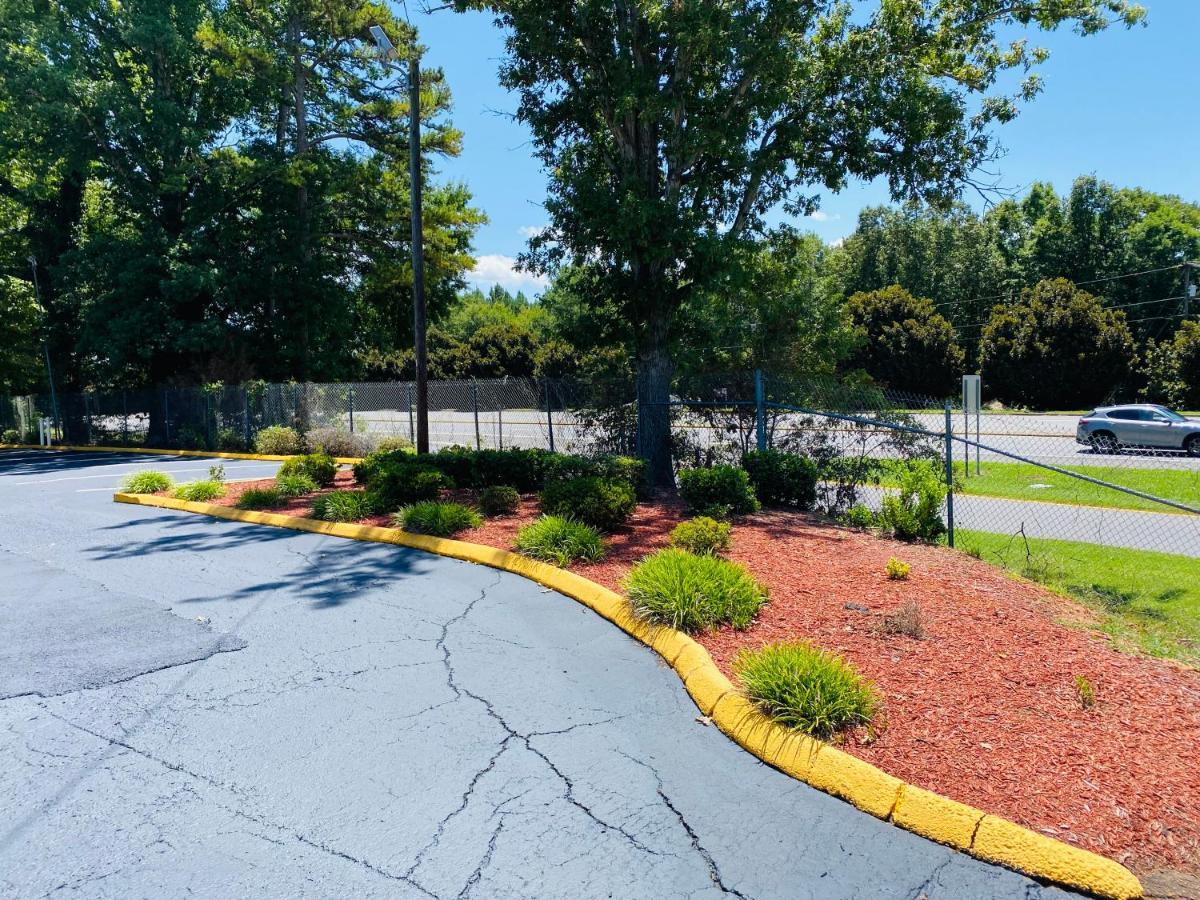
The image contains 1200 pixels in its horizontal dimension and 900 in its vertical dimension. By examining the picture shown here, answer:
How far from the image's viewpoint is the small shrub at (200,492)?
12383 mm

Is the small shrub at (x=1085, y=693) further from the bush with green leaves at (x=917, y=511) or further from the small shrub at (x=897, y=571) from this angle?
the bush with green leaves at (x=917, y=511)

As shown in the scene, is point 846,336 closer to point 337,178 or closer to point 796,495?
point 796,495

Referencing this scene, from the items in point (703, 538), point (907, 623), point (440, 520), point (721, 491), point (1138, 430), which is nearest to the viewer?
point (907, 623)

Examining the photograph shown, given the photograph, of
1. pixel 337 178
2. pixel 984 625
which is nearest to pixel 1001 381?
pixel 337 178

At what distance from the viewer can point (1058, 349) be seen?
132 feet

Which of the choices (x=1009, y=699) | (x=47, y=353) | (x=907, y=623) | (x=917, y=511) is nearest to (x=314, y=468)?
(x=917, y=511)

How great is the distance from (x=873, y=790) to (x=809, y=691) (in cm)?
66

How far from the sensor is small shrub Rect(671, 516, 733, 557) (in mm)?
7379

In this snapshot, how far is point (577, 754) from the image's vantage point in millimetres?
3979

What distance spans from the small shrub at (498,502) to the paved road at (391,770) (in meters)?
3.14

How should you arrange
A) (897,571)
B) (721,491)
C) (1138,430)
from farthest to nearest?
(1138,430)
(721,491)
(897,571)

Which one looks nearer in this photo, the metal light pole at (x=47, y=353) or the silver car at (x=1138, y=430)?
the silver car at (x=1138, y=430)

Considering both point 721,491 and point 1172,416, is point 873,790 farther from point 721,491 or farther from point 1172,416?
point 1172,416

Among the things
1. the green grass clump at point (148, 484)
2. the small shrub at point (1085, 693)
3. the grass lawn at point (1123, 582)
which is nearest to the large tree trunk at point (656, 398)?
the grass lawn at point (1123, 582)
